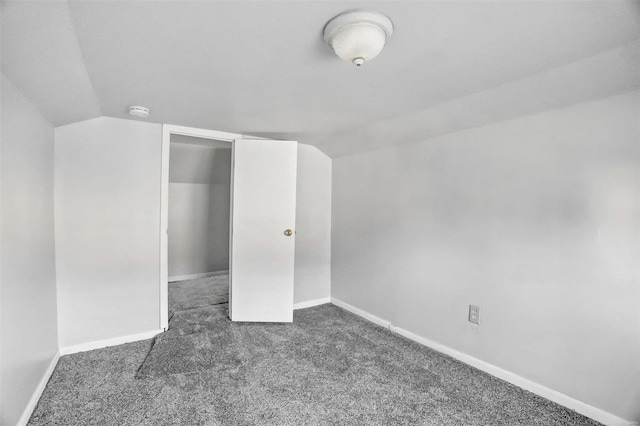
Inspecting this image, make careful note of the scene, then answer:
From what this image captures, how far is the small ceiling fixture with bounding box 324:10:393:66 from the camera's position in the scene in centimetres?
125

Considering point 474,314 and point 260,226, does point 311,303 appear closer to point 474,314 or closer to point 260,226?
point 260,226

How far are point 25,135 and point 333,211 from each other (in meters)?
2.88

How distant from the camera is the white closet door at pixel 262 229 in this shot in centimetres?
328

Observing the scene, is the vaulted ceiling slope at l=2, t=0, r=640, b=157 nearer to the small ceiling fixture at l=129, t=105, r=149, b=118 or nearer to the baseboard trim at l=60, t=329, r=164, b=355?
the small ceiling fixture at l=129, t=105, r=149, b=118

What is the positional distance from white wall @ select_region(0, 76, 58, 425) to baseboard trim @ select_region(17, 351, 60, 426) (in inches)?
1.2

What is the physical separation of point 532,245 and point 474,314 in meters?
0.69

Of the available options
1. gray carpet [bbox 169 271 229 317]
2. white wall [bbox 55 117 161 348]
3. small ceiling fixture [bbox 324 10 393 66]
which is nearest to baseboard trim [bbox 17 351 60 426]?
white wall [bbox 55 117 161 348]

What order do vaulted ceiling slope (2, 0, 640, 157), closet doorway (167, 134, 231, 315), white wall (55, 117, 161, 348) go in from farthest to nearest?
1. closet doorway (167, 134, 231, 315)
2. white wall (55, 117, 161, 348)
3. vaulted ceiling slope (2, 0, 640, 157)

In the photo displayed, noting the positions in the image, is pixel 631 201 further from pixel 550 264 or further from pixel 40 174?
pixel 40 174

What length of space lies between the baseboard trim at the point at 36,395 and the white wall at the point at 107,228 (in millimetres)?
315

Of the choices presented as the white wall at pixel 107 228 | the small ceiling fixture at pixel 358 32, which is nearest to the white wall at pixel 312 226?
the white wall at pixel 107 228

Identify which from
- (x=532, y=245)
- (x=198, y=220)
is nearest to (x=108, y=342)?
(x=198, y=220)

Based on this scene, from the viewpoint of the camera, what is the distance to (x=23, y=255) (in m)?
1.79

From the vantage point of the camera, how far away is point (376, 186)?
10.8 feet
